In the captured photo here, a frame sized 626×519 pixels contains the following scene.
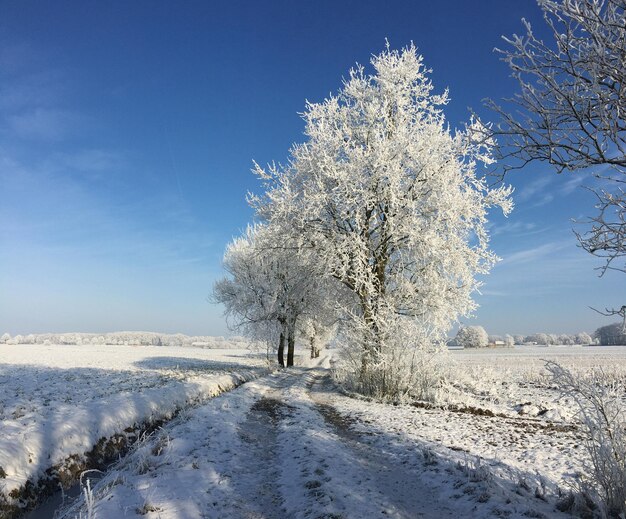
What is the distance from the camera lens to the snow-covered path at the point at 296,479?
523 centimetres

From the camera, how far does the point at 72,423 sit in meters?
8.92

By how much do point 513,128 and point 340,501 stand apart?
5.34m

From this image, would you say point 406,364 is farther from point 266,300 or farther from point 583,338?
point 583,338

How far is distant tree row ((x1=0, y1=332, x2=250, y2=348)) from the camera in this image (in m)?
107

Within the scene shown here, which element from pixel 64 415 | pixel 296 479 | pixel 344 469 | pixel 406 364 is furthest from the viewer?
pixel 406 364

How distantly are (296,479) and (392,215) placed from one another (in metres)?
11.0

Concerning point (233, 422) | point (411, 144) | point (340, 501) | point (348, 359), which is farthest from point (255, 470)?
point (411, 144)

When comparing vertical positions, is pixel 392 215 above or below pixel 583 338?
above

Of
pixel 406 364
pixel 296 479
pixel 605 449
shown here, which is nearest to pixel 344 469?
pixel 296 479

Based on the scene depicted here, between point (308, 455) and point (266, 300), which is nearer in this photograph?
point (308, 455)

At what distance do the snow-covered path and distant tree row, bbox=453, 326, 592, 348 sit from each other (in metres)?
79.0

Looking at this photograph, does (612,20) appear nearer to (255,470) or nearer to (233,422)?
(255,470)

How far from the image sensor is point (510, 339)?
4562 inches

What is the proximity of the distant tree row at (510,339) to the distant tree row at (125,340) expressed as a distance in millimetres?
58272
